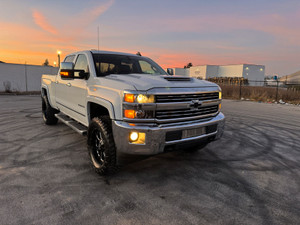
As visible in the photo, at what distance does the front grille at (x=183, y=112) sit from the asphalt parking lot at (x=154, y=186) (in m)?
0.95

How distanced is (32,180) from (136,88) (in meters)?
1.97

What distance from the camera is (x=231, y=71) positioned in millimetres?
52719

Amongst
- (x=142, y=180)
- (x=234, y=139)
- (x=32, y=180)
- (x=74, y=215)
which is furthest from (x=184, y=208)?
(x=234, y=139)

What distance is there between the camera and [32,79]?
71.8 ft

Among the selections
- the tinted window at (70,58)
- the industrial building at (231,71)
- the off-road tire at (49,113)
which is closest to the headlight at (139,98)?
the tinted window at (70,58)

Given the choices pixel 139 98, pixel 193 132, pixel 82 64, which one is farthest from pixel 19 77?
A: pixel 193 132

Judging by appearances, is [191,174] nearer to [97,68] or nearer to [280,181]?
[280,181]

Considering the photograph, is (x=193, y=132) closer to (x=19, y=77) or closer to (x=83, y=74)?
(x=83, y=74)

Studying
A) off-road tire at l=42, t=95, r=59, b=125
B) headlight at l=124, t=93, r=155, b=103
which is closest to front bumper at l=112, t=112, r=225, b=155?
headlight at l=124, t=93, r=155, b=103

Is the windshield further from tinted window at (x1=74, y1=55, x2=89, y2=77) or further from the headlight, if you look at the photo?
the headlight

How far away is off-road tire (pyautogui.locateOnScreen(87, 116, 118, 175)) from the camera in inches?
112

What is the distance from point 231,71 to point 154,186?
5509cm

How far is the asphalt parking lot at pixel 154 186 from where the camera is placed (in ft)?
7.28

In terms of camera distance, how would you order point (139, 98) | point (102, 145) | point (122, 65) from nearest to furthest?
point (139, 98), point (102, 145), point (122, 65)
